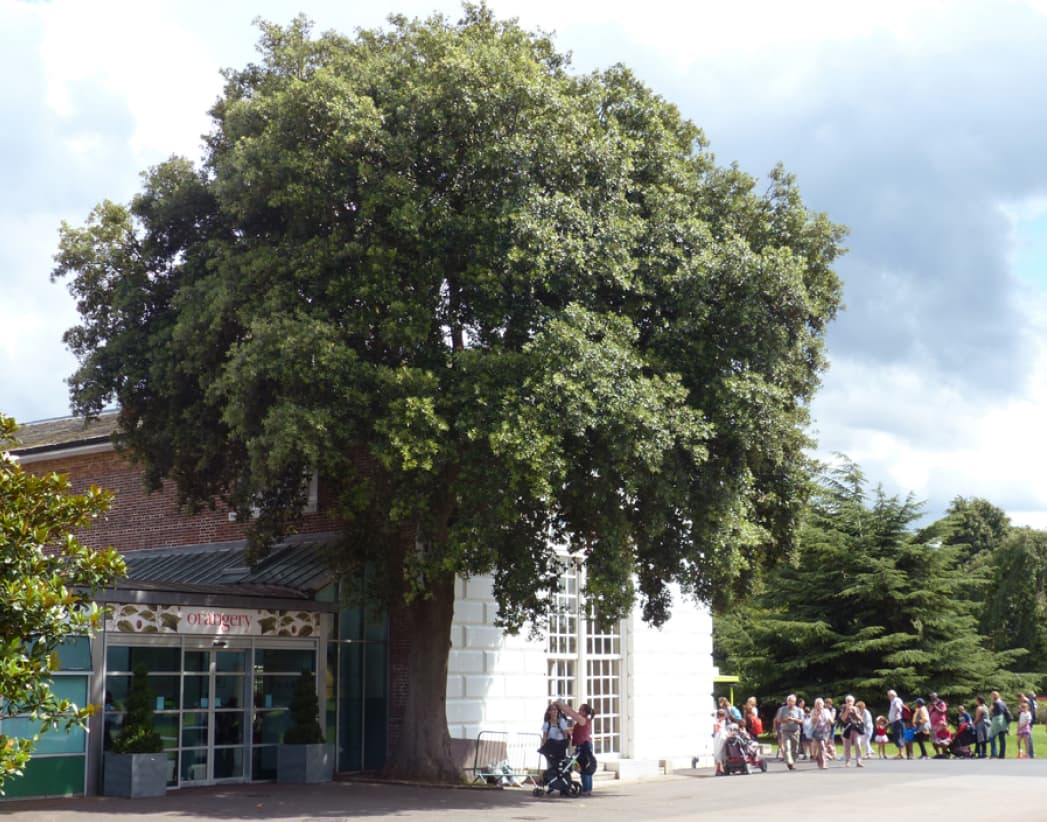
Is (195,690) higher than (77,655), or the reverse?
(77,655)

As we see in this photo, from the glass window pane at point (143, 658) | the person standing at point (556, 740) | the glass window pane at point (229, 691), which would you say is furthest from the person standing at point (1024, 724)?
the glass window pane at point (143, 658)

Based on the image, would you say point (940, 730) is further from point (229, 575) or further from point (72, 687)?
point (72, 687)

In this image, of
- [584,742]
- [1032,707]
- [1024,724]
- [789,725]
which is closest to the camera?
[584,742]

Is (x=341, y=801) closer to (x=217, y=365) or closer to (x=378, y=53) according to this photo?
(x=217, y=365)

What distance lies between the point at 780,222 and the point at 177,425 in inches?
459

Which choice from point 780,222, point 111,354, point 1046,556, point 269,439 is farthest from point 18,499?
point 1046,556

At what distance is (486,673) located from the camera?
2659cm

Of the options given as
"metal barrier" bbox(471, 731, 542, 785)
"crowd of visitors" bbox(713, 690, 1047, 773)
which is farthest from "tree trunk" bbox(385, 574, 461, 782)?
"crowd of visitors" bbox(713, 690, 1047, 773)

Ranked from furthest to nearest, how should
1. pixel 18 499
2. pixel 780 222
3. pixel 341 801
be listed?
pixel 780 222, pixel 341 801, pixel 18 499

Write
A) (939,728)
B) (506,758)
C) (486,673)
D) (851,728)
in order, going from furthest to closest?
(939,728) → (851,728) → (486,673) → (506,758)

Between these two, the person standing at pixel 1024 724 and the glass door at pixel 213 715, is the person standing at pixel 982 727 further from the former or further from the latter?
the glass door at pixel 213 715

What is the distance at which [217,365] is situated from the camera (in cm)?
2130

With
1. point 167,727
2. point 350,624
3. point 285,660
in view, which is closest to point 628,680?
point 350,624

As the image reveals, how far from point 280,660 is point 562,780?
624 cm
